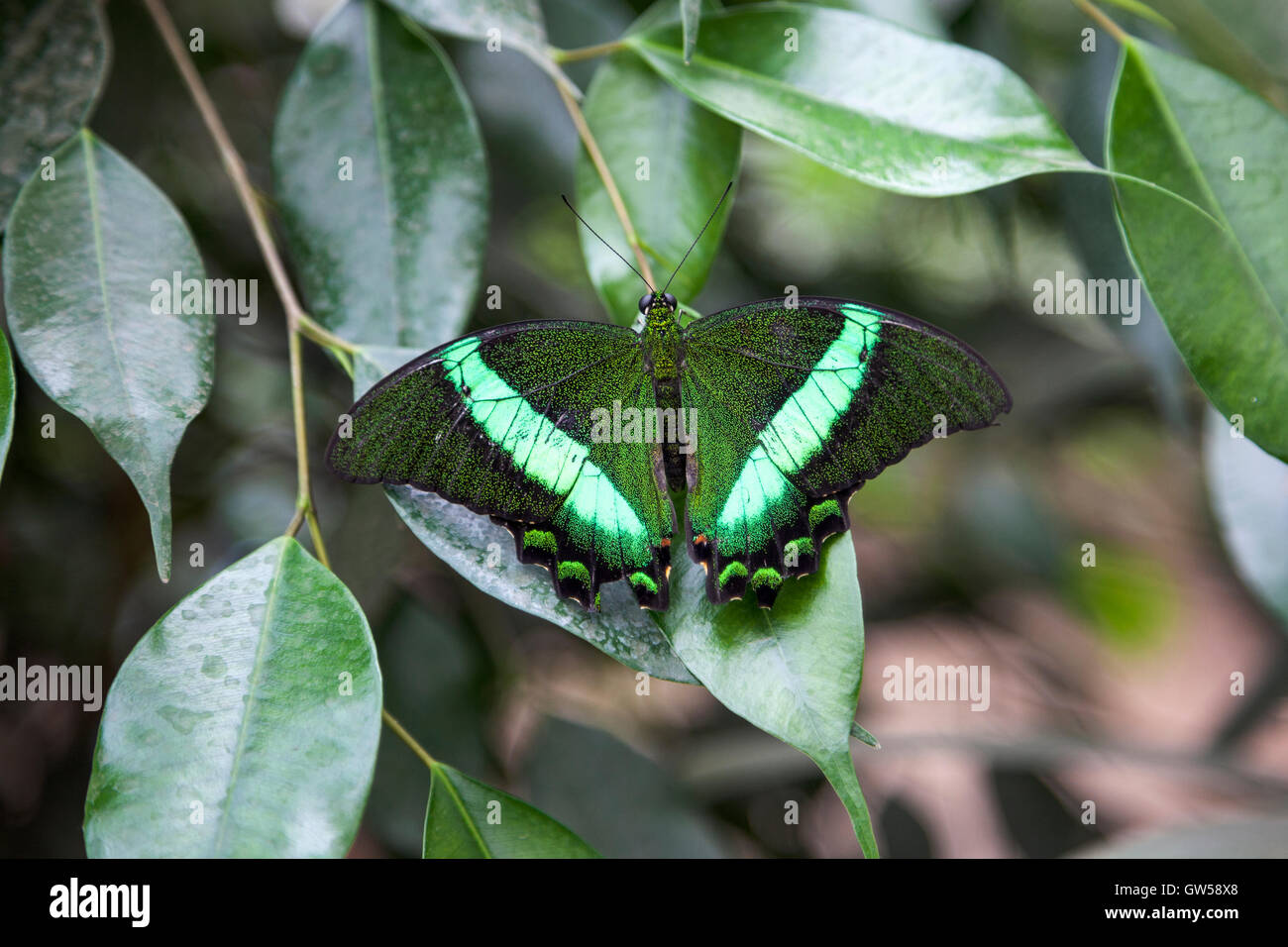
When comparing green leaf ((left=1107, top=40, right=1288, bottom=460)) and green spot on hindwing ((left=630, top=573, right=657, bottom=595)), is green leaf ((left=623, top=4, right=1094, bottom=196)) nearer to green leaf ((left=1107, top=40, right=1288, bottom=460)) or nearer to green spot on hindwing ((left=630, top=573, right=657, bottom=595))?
green leaf ((left=1107, top=40, right=1288, bottom=460))

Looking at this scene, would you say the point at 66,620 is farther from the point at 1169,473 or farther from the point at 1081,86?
the point at 1169,473

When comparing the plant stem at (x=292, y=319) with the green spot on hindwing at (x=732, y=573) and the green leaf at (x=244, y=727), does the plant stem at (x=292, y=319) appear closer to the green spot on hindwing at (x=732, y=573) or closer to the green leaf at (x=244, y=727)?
the green leaf at (x=244, y=727)

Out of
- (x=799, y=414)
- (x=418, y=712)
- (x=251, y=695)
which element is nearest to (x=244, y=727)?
(x=251, y=695)

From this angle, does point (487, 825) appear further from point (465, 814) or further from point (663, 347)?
point (663, 347)

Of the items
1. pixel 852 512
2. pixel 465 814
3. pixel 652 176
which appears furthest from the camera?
pixel 852 512

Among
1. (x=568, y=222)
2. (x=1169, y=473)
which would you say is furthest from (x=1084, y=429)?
(x=568, y=222)
